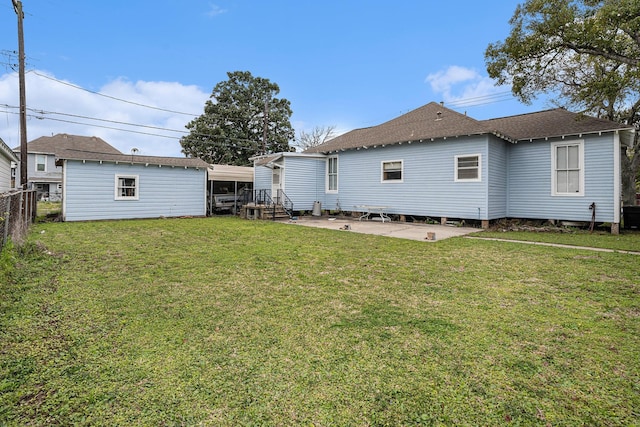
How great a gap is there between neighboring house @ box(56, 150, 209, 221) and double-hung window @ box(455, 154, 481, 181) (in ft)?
39.5

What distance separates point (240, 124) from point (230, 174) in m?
15.9

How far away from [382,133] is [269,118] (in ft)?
69.1

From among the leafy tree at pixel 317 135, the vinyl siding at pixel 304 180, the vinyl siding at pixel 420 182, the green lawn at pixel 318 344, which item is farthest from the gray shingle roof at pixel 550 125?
the leafy tree at pixel 317 135

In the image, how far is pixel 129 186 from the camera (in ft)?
46.8

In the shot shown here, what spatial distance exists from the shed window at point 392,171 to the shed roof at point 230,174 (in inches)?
368

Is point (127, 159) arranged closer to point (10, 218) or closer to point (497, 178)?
point (10, 218)

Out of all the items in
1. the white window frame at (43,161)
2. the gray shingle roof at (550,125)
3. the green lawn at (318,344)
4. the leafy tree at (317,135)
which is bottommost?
the green lawn at (318,344)

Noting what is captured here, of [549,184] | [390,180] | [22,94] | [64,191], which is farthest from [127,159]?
[549,184]

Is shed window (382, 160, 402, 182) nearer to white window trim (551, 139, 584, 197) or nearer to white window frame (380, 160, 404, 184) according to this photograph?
white window frame (380, 160, 404, 184)

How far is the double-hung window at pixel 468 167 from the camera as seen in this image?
11.4 m

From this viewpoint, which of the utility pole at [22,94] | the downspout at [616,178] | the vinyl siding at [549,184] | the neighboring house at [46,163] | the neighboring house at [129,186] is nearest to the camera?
the downspout at [616,178]

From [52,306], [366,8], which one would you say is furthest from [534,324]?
[366,8]

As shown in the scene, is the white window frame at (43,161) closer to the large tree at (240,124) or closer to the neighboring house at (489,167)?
the large tree at (240,124)

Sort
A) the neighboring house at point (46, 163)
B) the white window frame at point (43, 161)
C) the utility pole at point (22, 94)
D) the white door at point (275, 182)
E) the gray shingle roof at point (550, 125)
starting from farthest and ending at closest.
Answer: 1. the white window frame at point (43, 161)
2. the neighboring house at point (46, 163)
3. the white door at point (275, 182)
4. the utility pole at point (22, 94)
5. the gray shingle roof at point (550, 125)
